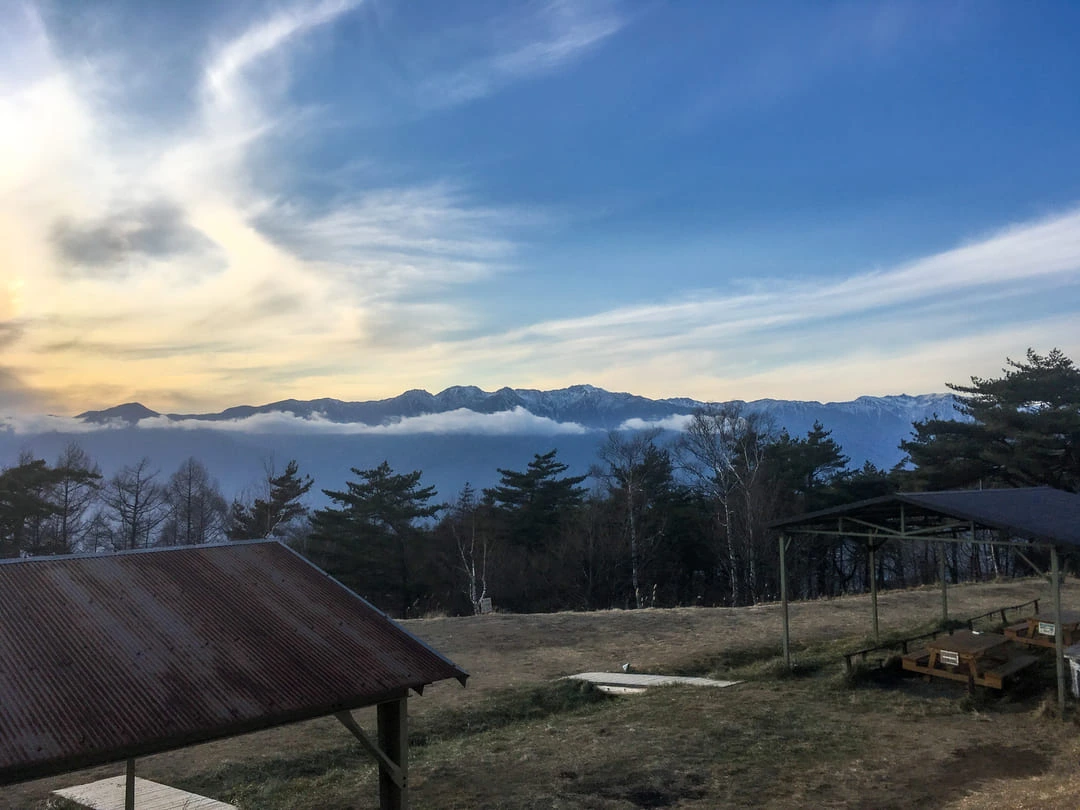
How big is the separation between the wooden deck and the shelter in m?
11.0

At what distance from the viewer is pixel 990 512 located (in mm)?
13711

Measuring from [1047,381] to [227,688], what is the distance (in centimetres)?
3825

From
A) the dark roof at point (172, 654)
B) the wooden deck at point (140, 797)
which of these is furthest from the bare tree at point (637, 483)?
the dark roof at point (172, 654)

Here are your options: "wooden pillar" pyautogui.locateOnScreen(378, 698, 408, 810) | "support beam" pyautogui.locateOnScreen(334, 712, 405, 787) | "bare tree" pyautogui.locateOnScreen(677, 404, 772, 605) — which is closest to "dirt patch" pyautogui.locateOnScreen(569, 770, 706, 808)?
"wooden pillar" pyautogui.locateOnScreen(378, 698, 408, 810)

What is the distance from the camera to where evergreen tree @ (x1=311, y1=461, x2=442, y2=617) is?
1668 inches

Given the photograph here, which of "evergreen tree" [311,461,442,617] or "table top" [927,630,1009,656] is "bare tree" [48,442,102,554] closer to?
"evergreen tree" [311,461,442,617]

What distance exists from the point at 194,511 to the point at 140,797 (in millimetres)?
63925

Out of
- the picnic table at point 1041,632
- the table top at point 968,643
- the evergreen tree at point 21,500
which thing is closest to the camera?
the table top at point 968,643

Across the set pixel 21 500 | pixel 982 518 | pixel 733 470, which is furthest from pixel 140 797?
pixel 21 500

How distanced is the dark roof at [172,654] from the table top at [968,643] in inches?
398

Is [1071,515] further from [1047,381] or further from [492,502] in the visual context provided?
[492,502]

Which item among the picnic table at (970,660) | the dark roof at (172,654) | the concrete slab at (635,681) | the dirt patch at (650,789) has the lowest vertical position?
the concrete slab at (635,681)

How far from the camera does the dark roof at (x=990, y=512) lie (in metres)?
12.6

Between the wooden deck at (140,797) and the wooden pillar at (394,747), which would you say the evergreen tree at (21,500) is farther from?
the wooden pillar at (394,747)
